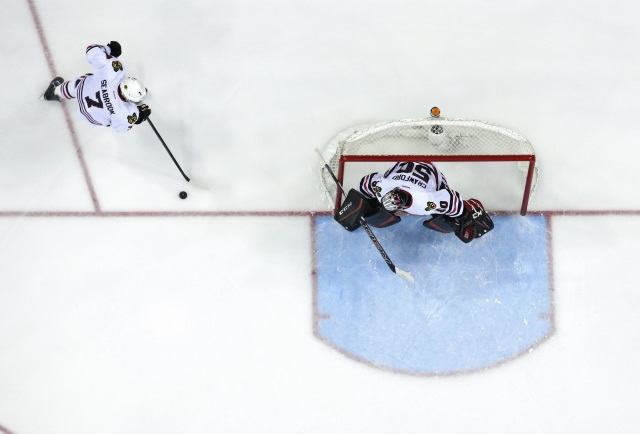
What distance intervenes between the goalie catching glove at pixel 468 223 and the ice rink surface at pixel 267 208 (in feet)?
1.01

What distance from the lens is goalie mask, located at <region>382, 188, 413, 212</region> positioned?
412 centimetres

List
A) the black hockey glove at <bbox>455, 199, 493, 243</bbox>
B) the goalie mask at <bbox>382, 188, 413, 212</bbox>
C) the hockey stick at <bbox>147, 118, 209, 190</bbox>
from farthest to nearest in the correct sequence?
the hockey stick at <bbox>147, 118, 209, 190</bbox> → the black hockey glove at <bbox>455, 199, 493, 243</bbox> → the goalie mask at <bbox>382, 188, 413, 212</bbox>

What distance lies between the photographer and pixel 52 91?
497 centimetres

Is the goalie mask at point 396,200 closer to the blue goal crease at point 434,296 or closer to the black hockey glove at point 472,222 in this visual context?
the black hockey glove at point 472,222

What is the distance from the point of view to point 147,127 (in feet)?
16.5

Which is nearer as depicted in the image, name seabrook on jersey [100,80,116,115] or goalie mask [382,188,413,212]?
goalie mask [382,188,413,212]

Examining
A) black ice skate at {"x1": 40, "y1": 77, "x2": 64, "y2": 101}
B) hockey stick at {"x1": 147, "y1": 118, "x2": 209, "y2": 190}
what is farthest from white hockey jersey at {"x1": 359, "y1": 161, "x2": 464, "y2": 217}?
black ice skate at {"x1": 40, "y1": 77, "x2": 64, "y2": 101}

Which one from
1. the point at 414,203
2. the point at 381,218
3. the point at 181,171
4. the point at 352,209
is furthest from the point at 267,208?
the point at 414,203

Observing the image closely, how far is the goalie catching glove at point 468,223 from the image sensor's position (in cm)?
455

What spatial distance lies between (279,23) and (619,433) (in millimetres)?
3141

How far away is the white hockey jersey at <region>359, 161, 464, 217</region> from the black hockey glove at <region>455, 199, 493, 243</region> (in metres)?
0.07

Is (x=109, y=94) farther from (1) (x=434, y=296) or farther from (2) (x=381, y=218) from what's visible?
(1) (x=434, y=296)

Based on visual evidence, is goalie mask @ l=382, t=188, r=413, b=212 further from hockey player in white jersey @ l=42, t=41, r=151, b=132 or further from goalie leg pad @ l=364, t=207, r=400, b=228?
hockey player in white jersey @ l=42, t=41, r=151, b=132

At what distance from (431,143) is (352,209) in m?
0.68
